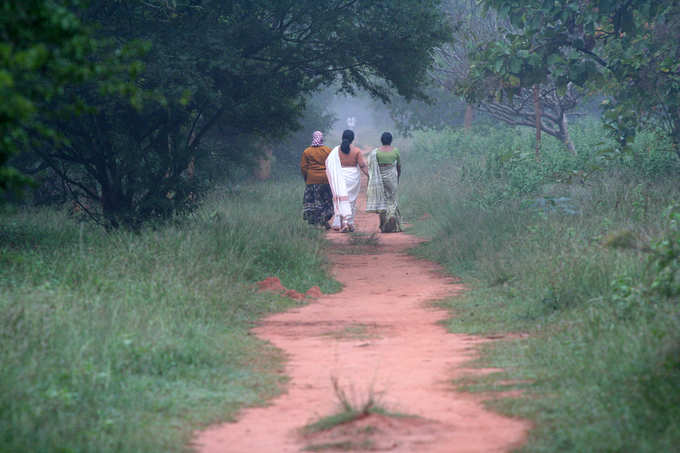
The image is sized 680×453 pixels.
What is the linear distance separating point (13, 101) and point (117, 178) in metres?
8.99

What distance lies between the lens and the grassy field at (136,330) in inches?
178

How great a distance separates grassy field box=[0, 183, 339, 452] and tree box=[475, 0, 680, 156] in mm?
5259

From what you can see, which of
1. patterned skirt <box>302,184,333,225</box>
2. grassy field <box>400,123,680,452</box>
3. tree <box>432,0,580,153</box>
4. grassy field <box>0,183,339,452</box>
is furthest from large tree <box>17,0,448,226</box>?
grassy field <box>400,123,680,452</box>

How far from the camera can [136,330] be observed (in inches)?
249

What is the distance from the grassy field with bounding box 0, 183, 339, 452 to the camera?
4.52 m

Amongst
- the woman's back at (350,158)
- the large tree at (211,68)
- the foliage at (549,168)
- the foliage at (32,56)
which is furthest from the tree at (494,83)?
the foliage at (32,56)

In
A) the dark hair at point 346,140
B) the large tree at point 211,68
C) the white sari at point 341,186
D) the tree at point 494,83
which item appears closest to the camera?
the large tree at point 211,68

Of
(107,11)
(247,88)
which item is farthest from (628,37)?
(107,11)

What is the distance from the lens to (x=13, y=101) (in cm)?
314

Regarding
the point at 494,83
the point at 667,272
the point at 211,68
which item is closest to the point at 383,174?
the point at 494,83

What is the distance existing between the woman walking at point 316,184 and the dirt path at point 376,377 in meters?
4.22

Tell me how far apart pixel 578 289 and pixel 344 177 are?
769 cm

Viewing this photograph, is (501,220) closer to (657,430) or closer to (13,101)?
(657,430)

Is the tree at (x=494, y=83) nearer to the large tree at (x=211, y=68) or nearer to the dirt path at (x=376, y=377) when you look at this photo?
the large tree at (x=211, y=68)
